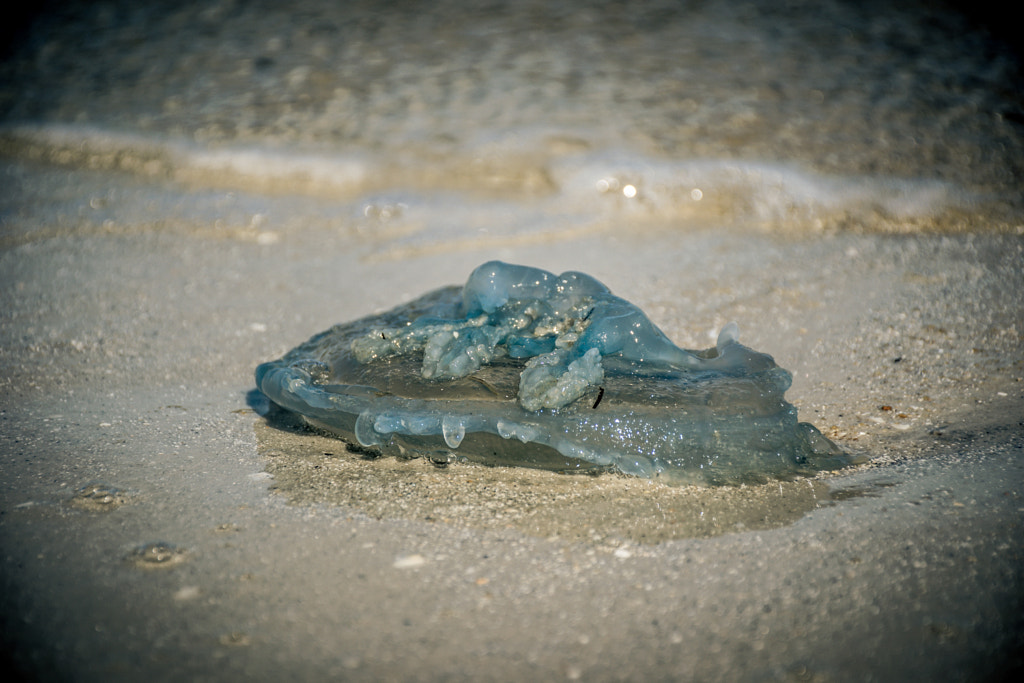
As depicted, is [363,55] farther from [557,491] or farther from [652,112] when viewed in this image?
[557,491]

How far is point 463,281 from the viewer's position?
3.10m

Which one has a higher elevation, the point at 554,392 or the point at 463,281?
the point at 554,392

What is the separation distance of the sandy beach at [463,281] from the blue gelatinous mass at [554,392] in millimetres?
89

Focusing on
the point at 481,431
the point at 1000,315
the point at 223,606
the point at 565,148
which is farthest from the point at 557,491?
the point at 565,148

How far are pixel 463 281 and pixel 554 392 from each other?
134 centimetres

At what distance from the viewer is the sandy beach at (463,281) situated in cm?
138

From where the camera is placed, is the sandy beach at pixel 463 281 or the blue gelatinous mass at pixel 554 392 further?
the blue gelatinous mass at pixel 554 392

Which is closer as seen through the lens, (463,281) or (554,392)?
(554,392)

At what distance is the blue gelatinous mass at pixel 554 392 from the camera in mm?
1840

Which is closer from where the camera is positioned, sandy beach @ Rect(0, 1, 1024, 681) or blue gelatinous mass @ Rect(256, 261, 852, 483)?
sandy beach @ Rect(0, 1, 1024, 681)

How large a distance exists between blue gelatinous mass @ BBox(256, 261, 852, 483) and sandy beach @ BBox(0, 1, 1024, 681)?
9 centimetres

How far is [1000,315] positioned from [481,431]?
2061mm

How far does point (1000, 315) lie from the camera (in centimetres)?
262

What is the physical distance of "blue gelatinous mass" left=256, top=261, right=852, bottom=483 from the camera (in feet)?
6.04
